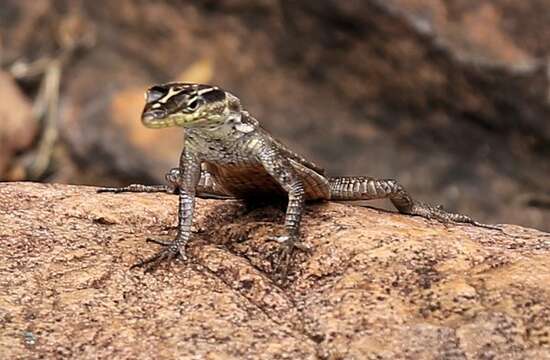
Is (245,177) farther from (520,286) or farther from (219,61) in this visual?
(219,61)

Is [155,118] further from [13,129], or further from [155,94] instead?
[13,129]

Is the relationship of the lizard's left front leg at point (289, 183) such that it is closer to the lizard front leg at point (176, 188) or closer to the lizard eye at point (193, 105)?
the lizard eye at point (193, 105)

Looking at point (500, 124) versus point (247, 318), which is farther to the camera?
point (500, 124)

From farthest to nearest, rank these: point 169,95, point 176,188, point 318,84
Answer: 1. point 318,84
2. point 176,188
3. point 169,95

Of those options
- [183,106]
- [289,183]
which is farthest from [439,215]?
[183,106]

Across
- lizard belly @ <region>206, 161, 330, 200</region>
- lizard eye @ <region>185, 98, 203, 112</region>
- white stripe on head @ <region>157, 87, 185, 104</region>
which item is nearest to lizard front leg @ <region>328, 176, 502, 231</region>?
lizard belly @ <region>206, 161, 330, 200</region>

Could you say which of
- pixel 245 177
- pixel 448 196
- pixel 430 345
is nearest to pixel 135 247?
pixel 245 177

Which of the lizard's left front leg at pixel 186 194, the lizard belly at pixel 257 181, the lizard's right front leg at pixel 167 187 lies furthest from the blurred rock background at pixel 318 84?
the lizard's left front leg at pixel 186 194
